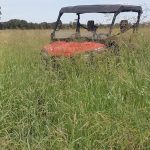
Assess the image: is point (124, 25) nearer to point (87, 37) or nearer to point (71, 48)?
point (71, 48)

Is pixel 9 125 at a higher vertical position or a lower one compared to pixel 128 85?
lower

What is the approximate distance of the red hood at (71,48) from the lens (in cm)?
659

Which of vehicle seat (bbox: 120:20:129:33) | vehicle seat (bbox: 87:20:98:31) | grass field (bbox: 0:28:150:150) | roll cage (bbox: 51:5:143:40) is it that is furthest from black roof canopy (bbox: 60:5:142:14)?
grass field (bbox: 0:28:150:150)

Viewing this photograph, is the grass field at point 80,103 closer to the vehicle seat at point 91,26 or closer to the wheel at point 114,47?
the wheel at point 114,47

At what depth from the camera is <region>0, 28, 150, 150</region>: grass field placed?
4148 millimetres

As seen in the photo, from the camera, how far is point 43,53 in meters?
6.96

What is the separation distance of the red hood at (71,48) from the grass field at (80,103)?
43cm

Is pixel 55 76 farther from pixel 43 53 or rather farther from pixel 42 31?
pixel 42 31


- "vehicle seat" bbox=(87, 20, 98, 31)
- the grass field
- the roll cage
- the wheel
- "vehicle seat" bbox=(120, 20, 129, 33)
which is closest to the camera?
the grass field

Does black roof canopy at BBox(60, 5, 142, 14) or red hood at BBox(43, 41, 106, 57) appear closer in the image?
red hood at BBox(43, 41, 106, 57)

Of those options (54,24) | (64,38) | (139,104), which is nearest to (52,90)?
(139,104)

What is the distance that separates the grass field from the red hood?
0.43 metres

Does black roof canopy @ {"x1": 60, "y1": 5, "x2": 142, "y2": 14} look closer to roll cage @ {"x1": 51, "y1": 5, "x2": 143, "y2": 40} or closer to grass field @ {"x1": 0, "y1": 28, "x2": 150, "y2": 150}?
roll cage @ {"x1": 51, "y1": 5, "x2": 143, "y2": 40}

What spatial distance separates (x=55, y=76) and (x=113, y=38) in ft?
3.45
